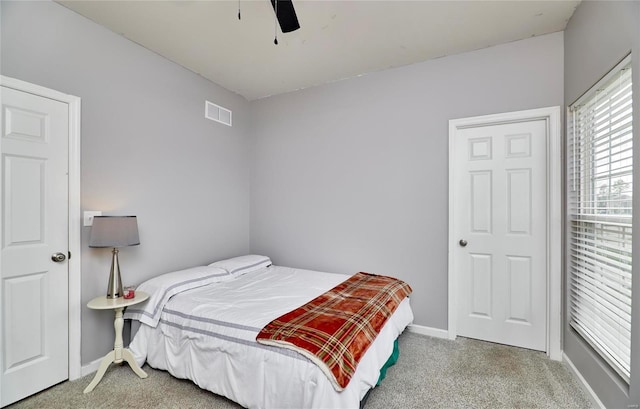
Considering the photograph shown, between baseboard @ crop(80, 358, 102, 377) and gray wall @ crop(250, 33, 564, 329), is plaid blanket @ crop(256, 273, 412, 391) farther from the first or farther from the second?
baseboard @ crop(80, 358, 102, 377)

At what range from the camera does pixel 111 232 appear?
6.93 ft

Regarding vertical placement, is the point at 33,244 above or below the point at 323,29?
below

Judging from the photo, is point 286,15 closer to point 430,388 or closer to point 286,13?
point 286,13

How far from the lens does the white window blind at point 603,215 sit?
1.65 meters

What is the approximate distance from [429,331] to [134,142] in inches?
130

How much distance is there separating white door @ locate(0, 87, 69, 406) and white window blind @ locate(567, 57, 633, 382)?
3.59 meters

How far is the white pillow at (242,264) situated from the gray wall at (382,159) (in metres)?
0.42

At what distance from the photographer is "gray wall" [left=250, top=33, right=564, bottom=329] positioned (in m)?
2.72

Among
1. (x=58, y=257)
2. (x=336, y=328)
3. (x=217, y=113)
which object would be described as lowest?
(x=336, y=328)

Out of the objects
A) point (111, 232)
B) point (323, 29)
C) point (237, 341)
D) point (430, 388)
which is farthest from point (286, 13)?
point (430, 388)

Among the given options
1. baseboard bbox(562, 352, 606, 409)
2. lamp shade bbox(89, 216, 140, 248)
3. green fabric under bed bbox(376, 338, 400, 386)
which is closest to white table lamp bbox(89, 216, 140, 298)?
lamp shade bbox(89, 216, 140, 248)

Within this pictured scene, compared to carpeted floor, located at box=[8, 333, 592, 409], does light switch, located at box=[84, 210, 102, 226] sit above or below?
above

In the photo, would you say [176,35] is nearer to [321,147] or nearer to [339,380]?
[321,147]

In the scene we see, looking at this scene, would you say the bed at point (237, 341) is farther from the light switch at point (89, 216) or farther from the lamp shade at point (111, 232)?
the light switch at point (89, 216)
